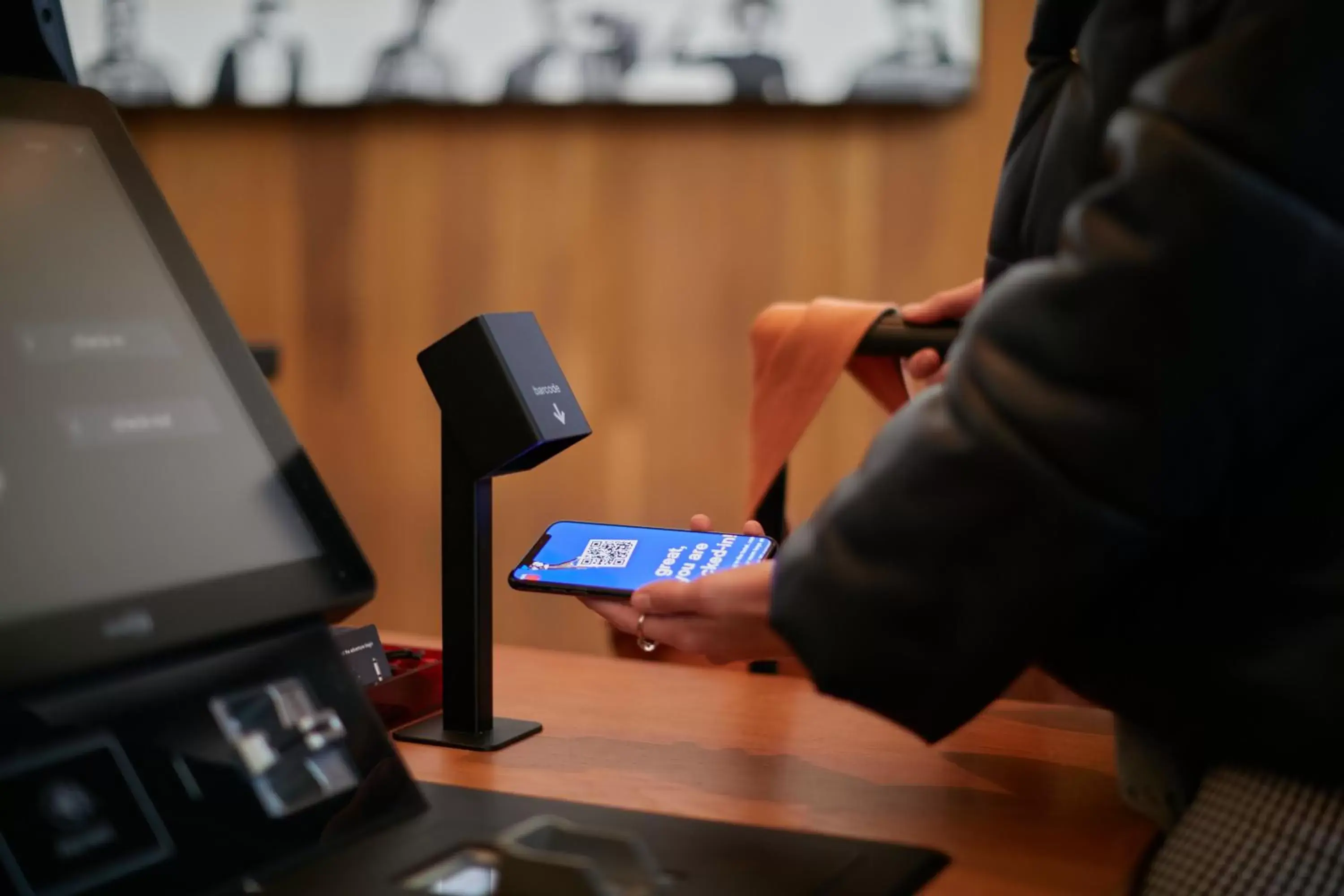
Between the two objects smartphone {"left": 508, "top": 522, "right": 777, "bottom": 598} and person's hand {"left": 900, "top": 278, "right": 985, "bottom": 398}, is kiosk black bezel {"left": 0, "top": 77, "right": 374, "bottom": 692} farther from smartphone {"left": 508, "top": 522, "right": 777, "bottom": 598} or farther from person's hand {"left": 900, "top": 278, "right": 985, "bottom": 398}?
person's hand {"left": 900, "top": 278, "right": 985, "bottom": 398}

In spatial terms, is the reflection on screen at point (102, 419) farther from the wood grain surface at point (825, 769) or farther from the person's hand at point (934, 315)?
the person's hand at point (934, 315)

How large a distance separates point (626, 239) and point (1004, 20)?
2.17 ft

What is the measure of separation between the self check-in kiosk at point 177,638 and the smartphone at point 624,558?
16 centimetres

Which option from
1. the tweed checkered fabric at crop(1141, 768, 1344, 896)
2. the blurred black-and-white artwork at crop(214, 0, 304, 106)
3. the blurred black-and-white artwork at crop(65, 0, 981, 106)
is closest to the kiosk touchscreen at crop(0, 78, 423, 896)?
the tweed checkered fabric at crop(1141, 768, 1344, 896)

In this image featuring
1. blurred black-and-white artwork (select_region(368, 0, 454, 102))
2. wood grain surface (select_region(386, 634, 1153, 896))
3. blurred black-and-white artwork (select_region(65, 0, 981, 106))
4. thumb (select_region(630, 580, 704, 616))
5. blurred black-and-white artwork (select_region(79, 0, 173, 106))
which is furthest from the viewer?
blurred black-and-white artwork (select_region(79, 0, 173, 106))

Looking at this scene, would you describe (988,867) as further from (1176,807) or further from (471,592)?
(471,592)

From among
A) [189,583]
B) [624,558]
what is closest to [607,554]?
[624,558]

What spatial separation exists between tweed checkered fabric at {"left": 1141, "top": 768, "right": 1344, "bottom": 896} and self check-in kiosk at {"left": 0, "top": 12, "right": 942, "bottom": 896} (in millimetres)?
105

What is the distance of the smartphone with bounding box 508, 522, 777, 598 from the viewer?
0.76 metres

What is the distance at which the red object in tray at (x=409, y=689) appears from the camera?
0.77 metres

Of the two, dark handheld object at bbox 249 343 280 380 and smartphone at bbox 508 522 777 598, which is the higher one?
smartphone at bbox 508 522 777 598

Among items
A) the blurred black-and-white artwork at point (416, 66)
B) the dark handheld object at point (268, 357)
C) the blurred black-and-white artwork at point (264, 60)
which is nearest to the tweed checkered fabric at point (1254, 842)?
the dark handheld object at point (268, 357)

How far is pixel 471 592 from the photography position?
0.75 m

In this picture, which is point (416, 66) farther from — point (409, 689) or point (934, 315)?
point (409, 689)
